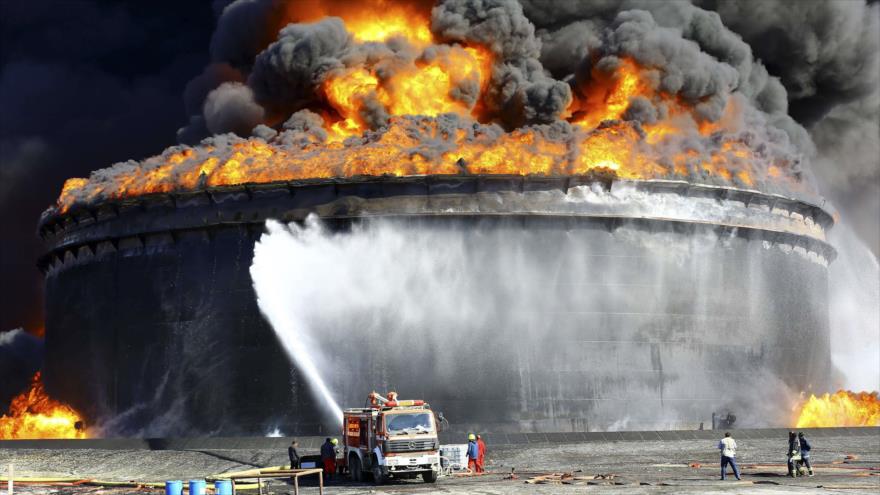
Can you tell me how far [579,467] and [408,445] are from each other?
20.4 feet

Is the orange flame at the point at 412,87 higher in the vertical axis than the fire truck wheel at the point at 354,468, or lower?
higher

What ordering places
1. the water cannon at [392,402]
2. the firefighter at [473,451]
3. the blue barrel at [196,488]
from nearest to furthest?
the blue barrel at [196,488] < the water cannon at [392,402] < the firefighter at [473,451]

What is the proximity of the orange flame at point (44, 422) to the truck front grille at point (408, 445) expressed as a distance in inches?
867

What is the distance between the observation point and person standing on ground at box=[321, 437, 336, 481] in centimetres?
3189

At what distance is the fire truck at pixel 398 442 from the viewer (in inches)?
1124

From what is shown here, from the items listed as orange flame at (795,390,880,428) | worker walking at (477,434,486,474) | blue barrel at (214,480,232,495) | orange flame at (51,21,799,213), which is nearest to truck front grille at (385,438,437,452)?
worker walking at (477,434,486,474)

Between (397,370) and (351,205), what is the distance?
646 cm

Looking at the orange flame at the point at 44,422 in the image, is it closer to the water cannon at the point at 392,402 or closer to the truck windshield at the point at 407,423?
the water cannon at the point at 392,402

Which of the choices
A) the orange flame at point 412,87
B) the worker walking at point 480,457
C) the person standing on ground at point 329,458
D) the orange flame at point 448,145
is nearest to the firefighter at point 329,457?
the person standing on ground at point 329,458

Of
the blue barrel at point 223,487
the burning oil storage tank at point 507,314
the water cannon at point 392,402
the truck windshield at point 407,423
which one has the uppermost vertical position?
the burning oil storage tank at point 507,314

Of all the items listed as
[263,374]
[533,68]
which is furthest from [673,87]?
[263,374]

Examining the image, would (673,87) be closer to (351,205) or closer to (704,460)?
(351,205)

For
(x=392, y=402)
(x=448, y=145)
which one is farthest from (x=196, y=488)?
(x=448, y=145)

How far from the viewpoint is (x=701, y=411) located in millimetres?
41969
